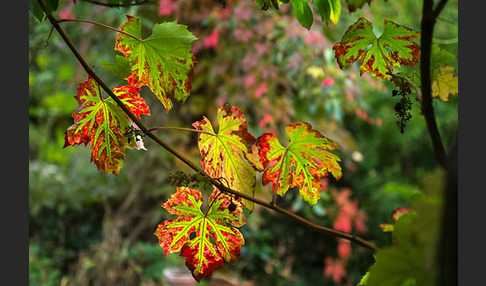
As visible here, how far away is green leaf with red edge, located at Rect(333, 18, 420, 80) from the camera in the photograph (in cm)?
54

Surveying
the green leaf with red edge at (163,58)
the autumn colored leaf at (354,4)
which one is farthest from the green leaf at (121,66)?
the autumn colored leaf at (354,4)

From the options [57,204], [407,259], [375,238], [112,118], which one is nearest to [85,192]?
[57,204]

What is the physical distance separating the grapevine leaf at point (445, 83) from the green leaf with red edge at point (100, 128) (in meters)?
0.36

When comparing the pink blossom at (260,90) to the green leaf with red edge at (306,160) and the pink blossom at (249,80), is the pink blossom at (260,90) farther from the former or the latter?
the green leaf with red edge at (306,160)

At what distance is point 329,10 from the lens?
54 cm

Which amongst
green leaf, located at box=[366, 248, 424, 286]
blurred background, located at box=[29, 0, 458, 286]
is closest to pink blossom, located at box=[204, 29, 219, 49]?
blurred background, located at box=[29, 0, 458, 286]

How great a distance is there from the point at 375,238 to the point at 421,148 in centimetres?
203

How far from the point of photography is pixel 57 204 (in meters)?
3.63

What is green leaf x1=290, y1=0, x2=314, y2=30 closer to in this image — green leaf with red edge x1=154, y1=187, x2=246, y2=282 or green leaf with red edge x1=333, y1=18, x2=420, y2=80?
green leaf with red edge x1=333, y1=18, x2=420, y2=80

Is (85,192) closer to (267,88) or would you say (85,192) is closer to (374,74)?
(267,88)

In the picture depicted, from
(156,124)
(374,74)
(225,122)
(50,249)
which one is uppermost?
(374,74)

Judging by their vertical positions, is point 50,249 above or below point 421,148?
below

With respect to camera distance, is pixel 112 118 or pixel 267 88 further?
pixel 267 88

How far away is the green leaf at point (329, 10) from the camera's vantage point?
53 cm
